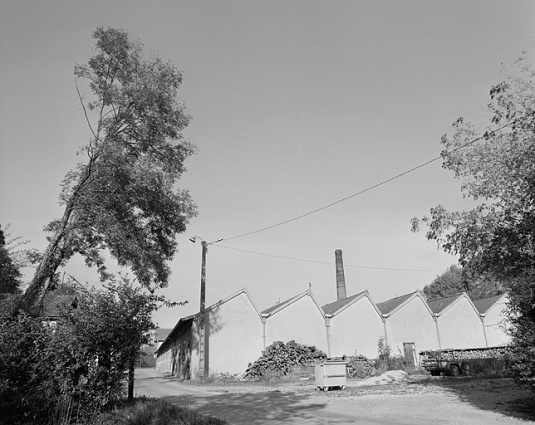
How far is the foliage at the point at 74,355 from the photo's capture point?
27.1 feet

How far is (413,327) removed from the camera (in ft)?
117

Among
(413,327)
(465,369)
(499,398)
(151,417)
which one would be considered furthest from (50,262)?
(413,327)

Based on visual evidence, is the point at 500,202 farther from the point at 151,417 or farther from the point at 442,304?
the point at 442,304

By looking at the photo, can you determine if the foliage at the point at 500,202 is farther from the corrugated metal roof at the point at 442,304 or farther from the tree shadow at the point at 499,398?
the corrugated metal roof at the point at 442,304

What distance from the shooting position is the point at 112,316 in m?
9.19

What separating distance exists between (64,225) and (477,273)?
1718 centimetres

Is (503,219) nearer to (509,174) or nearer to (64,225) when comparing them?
(509,174)

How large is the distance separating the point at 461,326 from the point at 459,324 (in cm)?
25

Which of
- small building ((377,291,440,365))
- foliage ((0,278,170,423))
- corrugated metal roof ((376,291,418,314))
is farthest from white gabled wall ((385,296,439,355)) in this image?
foliage ((0,278,170,423))

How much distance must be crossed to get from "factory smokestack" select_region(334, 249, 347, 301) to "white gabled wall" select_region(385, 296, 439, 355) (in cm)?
929

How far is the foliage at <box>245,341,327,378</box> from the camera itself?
93.0 ft

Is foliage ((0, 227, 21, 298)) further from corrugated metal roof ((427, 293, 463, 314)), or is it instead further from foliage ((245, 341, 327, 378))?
corrugated metal roof ((427, 293, 463, 314))

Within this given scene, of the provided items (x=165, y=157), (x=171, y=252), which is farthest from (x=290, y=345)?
(x=165, y=157)

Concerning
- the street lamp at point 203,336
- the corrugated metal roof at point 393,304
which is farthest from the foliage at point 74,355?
the corrugated metal roof at point 393,304
